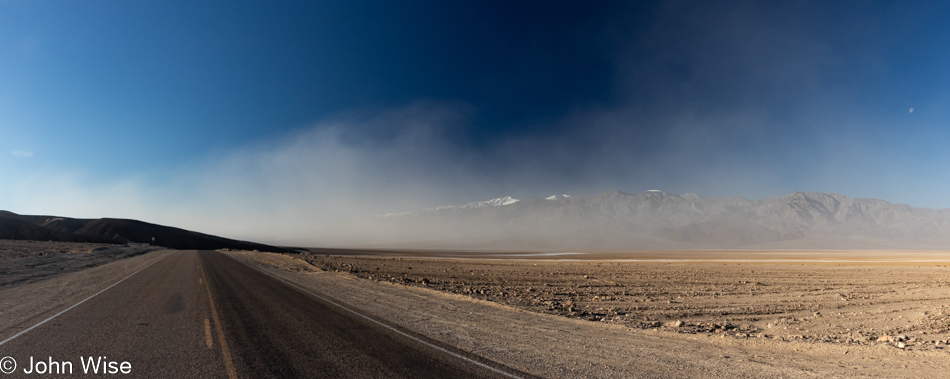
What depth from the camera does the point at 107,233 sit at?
121 m

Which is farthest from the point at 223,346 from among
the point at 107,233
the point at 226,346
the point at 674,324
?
the point at 107,233

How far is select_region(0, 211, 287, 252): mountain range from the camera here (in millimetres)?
107812

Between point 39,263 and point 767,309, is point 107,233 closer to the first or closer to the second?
point 39,263

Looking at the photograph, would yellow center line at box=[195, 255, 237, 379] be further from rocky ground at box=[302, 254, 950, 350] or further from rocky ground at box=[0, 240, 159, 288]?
rocky ground at box=[0, 240, 159, 288]

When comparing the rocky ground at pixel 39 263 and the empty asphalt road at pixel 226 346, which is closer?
the empty asphalt road at pixel 226 346

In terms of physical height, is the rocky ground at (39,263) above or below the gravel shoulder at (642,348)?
below

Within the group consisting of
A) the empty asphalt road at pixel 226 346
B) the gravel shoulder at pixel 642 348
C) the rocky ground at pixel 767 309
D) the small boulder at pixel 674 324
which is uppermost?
the empty asphalt road at pixel 226 346

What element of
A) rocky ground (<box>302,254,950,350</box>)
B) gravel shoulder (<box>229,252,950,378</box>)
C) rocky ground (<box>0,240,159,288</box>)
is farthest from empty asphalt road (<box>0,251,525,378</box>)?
rocky ground (<box>0,240,159,288</box>)

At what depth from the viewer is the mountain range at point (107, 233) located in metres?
108

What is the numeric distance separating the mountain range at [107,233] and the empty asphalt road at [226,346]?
11063cm

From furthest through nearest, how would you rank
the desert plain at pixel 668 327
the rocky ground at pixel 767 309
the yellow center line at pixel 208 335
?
the rocky ground at pixel 767 309 → the yellow center line at pixel 208 335 → the desert plain at pixel 668 327

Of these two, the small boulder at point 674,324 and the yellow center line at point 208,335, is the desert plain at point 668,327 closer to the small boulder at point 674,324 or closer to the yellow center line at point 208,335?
the small boulder at point 674,324

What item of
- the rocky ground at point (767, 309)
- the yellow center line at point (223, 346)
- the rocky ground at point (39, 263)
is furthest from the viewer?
the rocky ground at point (39, 263)

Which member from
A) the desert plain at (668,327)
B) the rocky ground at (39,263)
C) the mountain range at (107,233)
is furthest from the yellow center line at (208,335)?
the mountain range at (107,233)
